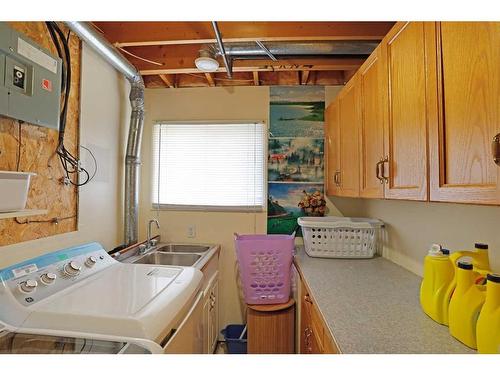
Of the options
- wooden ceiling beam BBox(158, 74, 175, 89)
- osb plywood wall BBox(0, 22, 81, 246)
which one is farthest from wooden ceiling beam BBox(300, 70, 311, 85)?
osb plywood wall BBox(0, 22, 81, 246)

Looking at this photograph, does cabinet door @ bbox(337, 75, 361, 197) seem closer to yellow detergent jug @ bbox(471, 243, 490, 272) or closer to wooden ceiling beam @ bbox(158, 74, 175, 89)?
yellow detergent jug @ bbox(471, 243, 490, 272)

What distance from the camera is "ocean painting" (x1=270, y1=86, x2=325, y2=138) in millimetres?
2467

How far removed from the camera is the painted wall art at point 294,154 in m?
2.46

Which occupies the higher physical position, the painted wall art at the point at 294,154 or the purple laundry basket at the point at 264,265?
the painted wall art at the point at 294,154

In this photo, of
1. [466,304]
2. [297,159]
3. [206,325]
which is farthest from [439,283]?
[297,159]

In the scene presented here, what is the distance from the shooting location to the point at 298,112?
2471 millimetres

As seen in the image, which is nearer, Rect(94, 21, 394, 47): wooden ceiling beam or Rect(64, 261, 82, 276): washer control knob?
Rect(64, 261, 82, 276): washer control knob

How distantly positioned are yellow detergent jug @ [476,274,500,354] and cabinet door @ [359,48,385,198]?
692 mm

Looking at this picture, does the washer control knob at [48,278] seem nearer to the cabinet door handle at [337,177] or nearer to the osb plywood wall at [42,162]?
the osb plywood wall at [42,162]

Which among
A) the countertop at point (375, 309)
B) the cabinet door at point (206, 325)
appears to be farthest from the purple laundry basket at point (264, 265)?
the cabinet door at point (206, 325)

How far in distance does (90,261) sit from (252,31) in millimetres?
1840

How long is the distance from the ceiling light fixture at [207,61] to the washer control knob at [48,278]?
62.3 inches

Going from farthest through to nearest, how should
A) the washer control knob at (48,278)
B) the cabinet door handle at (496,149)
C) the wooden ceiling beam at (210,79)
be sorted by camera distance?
1. the wooden ceiling beam at (210,79)
2. the washer control knob at (48,278)
3. the cabinet door handle at (496,149)
